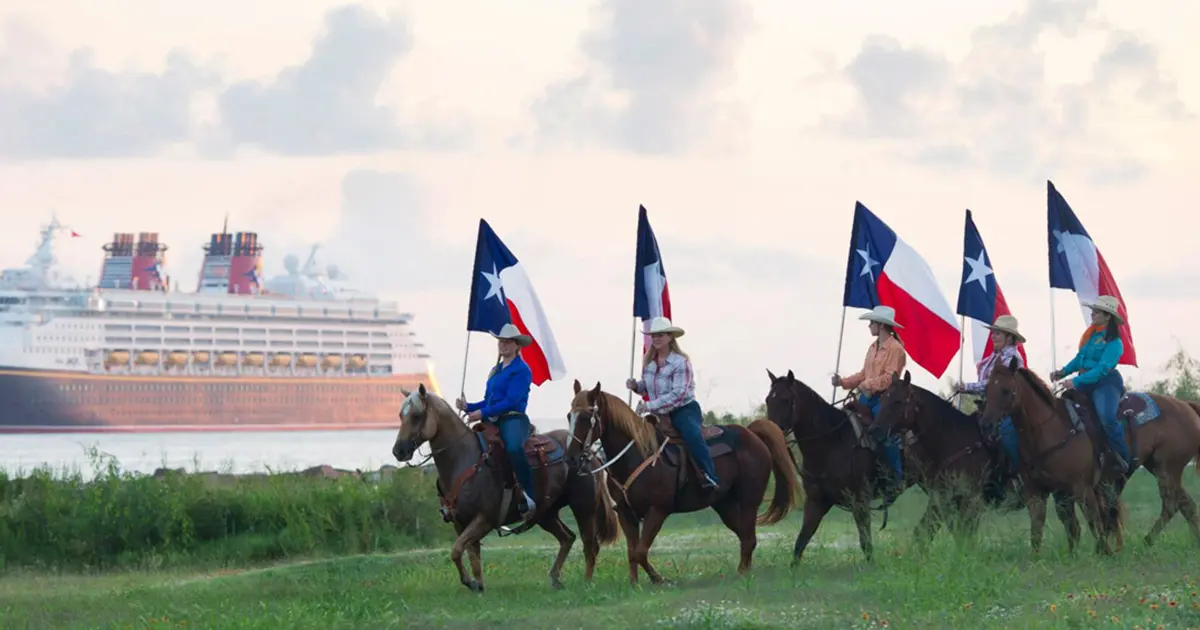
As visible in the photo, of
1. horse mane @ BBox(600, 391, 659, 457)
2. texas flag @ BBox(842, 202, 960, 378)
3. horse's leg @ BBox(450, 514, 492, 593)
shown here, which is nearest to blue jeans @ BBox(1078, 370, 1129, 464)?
texas flag @ BBox(842, 202, 960, 378)

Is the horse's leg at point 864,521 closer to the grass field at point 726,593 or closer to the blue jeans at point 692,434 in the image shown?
the grass field at point 726,593

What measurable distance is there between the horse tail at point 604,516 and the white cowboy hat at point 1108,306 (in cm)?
416

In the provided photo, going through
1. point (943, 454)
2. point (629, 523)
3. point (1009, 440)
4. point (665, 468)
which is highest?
point (1009, 440)

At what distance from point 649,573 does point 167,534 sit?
8.75m

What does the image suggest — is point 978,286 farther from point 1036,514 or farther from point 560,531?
point 560,531

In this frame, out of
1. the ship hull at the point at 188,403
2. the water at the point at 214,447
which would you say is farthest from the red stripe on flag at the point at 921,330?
the ship hull at the point at 188,403

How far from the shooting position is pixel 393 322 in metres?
85.3

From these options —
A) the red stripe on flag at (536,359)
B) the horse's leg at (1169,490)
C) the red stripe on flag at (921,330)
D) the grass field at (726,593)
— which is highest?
the red stripe on flag at (921,330)

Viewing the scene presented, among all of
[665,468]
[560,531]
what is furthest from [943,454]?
[560,531]

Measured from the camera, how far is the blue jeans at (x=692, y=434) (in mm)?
12133

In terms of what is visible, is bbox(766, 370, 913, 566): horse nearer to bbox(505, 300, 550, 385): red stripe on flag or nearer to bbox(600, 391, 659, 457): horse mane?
bbox(600, 391, 659, 457): horse mane

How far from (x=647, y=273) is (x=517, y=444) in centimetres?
338

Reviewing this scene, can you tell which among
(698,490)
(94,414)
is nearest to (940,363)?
(698,490)

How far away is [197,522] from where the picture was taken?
63.9 ft
